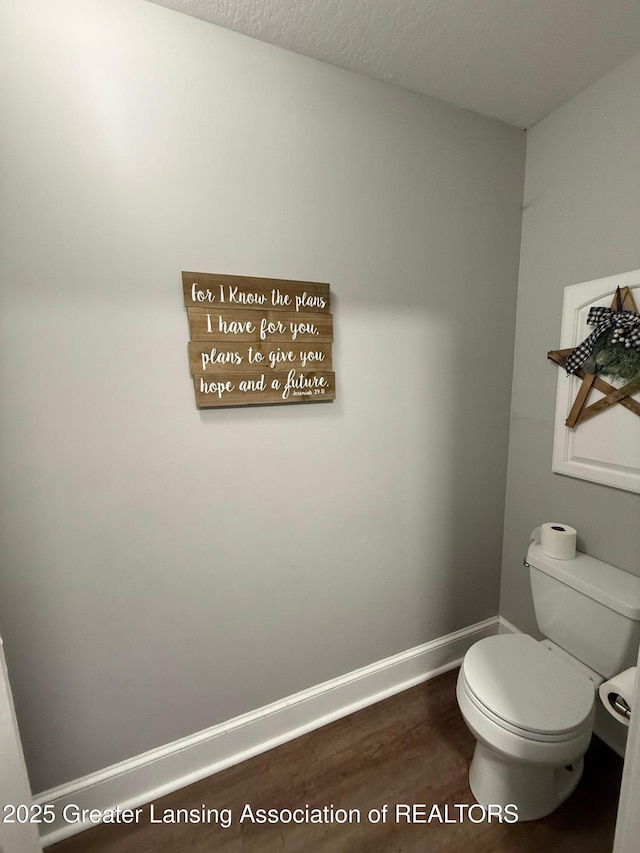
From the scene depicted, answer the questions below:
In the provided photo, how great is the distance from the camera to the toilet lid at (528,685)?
1.03m

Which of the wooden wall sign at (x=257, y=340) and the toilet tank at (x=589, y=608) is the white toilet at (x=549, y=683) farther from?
the wooden wall sign at (x=257, y=340)

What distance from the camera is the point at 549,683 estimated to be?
3.74 ft

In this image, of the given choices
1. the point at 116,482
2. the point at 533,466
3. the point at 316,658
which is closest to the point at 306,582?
the point at 316,658

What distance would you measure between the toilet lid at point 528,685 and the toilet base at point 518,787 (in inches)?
6.8

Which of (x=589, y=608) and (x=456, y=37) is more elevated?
(x=456, y=37)

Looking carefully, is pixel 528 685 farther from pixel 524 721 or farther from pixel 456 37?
pixel 456 37

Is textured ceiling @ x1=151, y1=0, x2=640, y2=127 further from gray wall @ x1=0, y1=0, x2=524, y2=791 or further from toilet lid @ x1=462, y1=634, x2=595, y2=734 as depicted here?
toilet lid @ x1=462, y1=634, x2=595, y2=734

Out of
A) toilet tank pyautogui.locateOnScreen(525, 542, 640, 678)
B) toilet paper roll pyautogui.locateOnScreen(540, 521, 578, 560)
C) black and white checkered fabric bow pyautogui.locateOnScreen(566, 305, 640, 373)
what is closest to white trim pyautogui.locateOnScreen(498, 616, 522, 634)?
toilet tank pyautogui.locateOnScreen(525, 542, 640, 678)

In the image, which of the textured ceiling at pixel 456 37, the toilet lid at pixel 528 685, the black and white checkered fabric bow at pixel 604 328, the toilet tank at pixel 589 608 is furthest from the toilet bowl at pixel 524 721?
the textured ceiling at pixel 456 37

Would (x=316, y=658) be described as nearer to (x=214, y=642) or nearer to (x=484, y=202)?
(x=214, y=642)

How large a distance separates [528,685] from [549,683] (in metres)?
0.07

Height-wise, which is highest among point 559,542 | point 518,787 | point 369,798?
point 559,542

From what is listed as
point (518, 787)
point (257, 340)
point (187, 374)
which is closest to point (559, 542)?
point (518, 787)

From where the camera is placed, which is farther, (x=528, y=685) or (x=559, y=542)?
(x=559, y=542)
